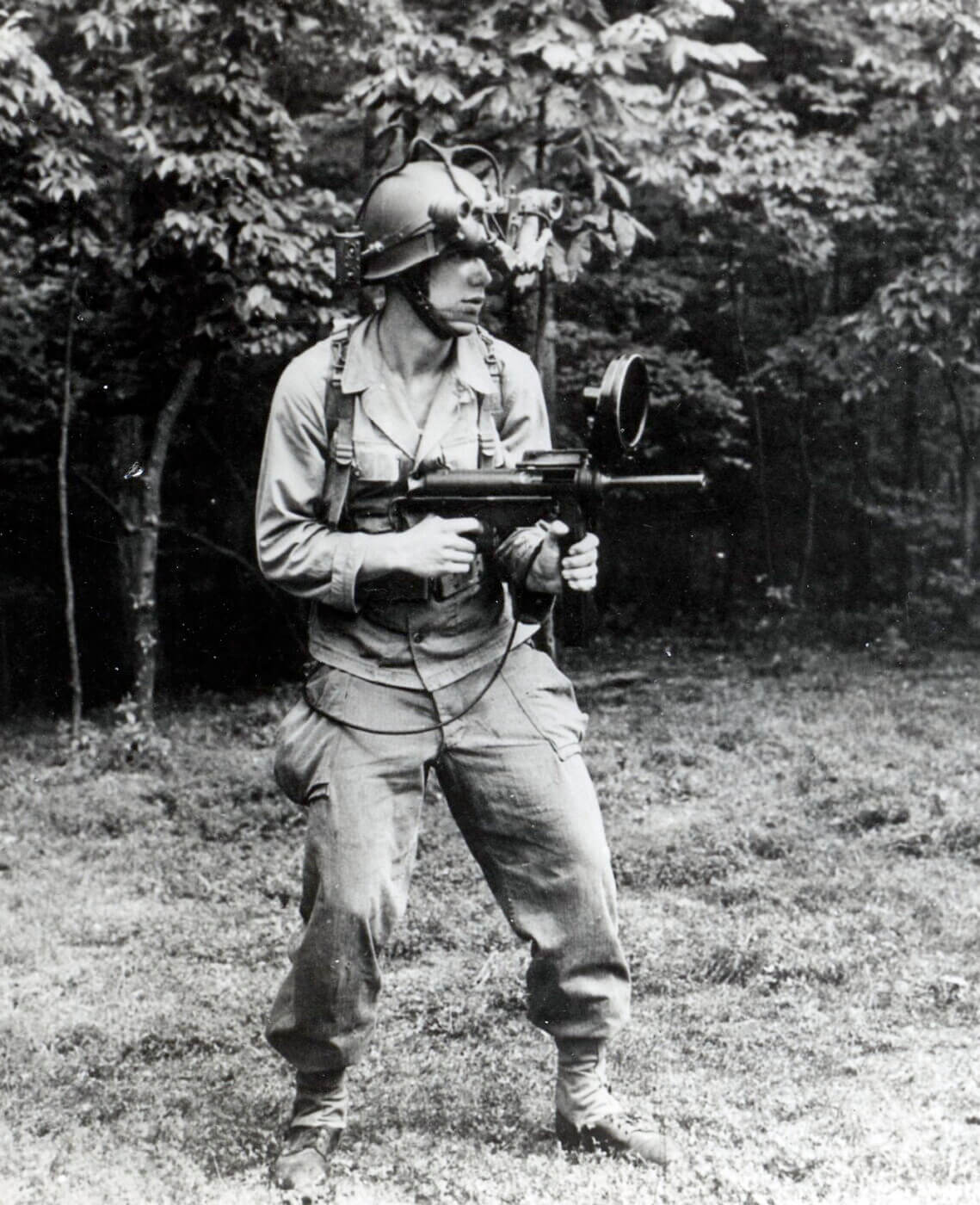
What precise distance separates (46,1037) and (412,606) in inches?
85.7

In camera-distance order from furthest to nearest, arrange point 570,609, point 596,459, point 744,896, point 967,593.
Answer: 1. point 967,593
2. point 744,896
3. point 570,609
4. point 596,459

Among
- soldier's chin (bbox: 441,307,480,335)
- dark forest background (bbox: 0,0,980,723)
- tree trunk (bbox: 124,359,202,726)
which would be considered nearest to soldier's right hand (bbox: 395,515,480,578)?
soldier's chin (bbox: 441,307,480,335)

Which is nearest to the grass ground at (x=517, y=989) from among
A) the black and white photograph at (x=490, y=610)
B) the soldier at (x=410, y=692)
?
the black and white photograph at (x=490, y=610)

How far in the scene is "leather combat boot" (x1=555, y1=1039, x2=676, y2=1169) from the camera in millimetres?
3621

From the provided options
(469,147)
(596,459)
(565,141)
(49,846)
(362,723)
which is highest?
(565,141)

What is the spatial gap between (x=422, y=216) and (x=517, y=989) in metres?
2.74

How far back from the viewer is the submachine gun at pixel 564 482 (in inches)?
133

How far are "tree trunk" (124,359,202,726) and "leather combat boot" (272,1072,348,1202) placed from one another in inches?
253

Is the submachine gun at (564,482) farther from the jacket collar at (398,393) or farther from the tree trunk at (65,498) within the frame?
the tree trunk at (65,498)

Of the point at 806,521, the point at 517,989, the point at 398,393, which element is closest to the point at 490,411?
the point at 398,393

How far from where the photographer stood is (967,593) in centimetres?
1412

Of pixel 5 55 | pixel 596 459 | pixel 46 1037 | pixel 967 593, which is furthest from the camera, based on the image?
pixel 967 593

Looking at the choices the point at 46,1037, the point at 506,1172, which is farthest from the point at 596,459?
the point at 46,1037

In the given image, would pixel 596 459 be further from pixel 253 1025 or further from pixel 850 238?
pixel 850 238
